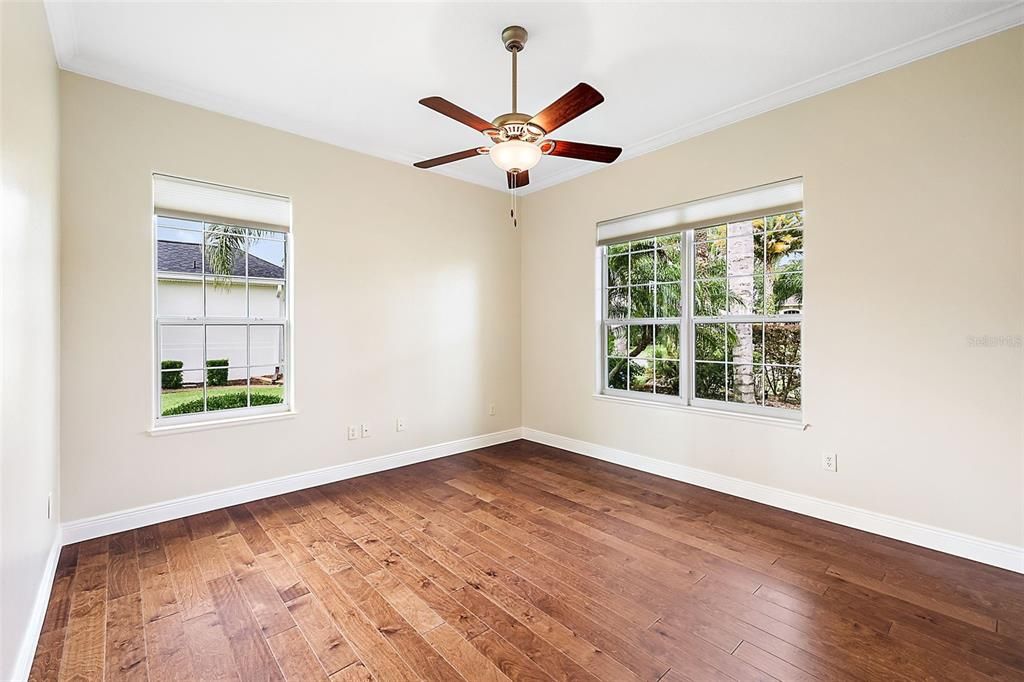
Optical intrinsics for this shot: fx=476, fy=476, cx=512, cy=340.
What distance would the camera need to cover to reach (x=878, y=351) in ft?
9.68

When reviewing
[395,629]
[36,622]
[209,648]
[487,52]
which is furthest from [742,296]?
[36,622]

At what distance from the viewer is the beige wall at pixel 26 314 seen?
1.60 metres

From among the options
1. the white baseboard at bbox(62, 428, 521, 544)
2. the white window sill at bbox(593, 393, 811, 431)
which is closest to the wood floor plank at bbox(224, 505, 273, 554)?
the white baseboard at bbox(62, 428, 521, 544)

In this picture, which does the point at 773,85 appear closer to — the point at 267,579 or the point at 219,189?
the point at 219,189

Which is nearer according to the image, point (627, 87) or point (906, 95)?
point (906, 95)

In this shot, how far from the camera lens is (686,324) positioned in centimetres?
404

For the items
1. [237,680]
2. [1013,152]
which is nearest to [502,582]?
[237,680]

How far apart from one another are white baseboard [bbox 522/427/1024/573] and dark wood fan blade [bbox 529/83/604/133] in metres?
2.89

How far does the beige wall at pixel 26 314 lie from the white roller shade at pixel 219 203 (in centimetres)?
62

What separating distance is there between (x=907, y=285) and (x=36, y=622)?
4.67 meters

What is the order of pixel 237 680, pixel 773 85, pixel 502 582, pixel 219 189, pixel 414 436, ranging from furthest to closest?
pixel 414 436, pixel 219 189, pixel 773 85, pixel 502 582, pixel 237 680

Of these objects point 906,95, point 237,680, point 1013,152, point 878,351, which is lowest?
point 237,680

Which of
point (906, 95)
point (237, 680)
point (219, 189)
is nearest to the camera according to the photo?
point (237, 680)

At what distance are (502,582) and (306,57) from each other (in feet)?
10.4
